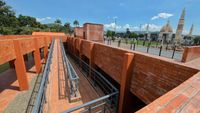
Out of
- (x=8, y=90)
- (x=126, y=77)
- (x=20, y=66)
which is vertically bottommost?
(x=8, y=90)

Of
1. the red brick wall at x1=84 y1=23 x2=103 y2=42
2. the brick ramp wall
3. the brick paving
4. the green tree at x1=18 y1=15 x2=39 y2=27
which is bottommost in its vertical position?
the brick paving

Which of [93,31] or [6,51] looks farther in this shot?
[93,31]

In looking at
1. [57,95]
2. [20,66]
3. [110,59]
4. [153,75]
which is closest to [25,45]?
[20,66]

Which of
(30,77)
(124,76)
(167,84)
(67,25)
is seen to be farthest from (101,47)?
(67,25)

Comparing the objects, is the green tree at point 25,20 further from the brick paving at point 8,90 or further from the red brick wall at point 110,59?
the red brick wall at point 110,59

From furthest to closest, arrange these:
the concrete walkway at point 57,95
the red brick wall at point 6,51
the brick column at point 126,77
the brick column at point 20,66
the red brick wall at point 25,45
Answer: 1. the red brick wall at point 25,45
2. the brick column at point 20,66
3. the red brick wall at point 6,51
4. the brick column at point 126,77
5. the concrete walkway at point 57,95

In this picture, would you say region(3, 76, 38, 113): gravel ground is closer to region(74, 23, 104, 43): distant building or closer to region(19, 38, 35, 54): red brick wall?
region(19, 38, 35, 54): red brick wall

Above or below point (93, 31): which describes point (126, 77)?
below

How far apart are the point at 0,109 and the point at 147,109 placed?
26.8 feet

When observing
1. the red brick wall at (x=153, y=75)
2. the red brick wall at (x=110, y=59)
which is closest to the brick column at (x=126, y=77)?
the red brick wall at (x=153, y=75)

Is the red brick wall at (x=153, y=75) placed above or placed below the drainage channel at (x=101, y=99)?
above

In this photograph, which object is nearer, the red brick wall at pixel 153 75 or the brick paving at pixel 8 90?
the red brick wall at pixel 153 75

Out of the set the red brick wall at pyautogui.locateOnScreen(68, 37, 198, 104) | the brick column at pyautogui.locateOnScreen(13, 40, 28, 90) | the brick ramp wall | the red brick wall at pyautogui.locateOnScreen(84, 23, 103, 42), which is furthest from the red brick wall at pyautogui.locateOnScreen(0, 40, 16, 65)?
the red brick wall at pyautogui.locateOnScreen(84, 23, 103, 42)

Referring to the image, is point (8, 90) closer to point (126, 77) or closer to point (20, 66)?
point (20, 66)
